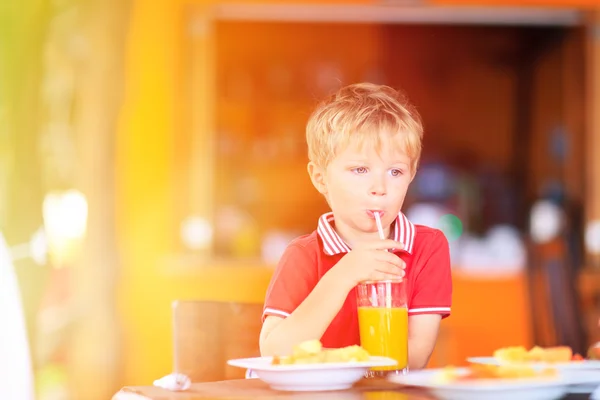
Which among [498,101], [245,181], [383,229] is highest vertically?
[498,101]

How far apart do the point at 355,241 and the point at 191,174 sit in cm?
304

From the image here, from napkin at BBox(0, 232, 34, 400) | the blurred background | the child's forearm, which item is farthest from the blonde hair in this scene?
the blurred background

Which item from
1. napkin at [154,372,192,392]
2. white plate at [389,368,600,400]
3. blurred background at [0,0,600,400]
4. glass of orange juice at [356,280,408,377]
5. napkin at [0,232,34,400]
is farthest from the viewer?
blurred background at [0,0,600,400]

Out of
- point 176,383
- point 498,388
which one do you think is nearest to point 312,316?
point 176,383

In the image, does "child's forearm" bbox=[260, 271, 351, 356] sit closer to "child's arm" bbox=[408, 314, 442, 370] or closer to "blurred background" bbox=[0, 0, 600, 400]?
"child's arm" bbox=[408, 314, 442, 370]

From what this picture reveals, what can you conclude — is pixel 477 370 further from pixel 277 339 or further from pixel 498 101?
pixel 498 101

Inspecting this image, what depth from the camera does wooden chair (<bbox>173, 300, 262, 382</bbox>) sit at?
1.37 metres

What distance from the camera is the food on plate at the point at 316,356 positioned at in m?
1.02

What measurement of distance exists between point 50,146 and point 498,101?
11.5ft

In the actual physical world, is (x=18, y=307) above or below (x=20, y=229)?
below

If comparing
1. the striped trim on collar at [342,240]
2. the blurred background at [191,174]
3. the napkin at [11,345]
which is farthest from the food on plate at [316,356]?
the blurred background at [191,174]

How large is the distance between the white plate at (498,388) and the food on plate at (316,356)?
6 cm

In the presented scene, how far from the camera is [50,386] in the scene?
12.8ft

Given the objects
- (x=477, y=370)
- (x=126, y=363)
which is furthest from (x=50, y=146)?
(x=477, y=370)
